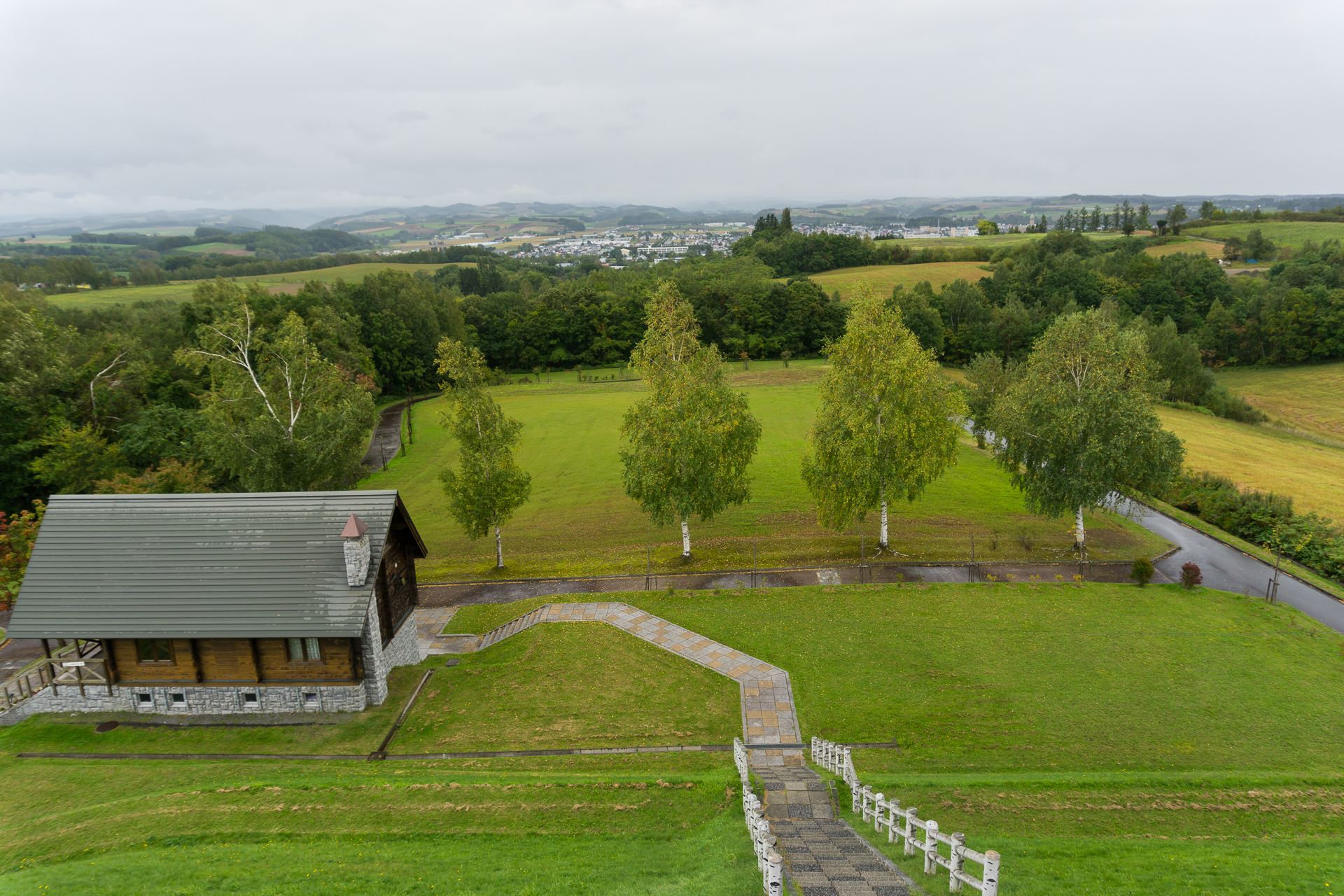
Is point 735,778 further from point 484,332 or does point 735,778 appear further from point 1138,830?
point 484,332

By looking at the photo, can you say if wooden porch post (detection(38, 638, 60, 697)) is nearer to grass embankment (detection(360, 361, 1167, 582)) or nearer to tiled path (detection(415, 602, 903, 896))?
tiled path (detection(415, 602, 903, 896))

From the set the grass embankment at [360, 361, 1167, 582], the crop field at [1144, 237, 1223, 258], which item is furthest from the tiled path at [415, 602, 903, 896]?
the crop field at [1144, 237, 1223, 258]

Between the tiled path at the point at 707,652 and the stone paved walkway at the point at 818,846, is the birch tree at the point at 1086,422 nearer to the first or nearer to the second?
the tiled path at the point at 707,652

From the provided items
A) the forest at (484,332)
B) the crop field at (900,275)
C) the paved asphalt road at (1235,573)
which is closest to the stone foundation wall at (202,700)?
the forest at (484,332)

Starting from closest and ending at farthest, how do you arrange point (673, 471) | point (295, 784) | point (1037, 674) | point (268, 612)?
point (295, 784)
point (268, 612)
point (1037, 674)
point (673, 471)

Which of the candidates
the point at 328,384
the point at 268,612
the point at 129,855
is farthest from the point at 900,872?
the point at 328,384

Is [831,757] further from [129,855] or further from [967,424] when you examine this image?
[967,424]
